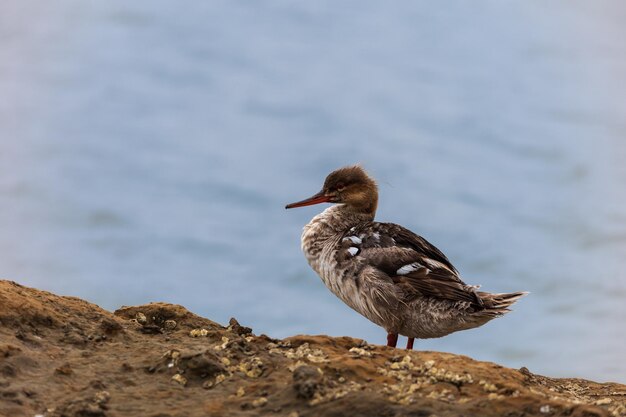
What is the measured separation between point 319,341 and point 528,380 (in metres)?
1.82

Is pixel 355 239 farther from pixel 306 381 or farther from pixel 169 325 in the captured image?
pixel 306 381

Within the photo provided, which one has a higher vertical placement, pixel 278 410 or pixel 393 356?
pixel 393 356

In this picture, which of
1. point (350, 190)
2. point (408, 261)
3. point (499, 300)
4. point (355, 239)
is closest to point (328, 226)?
point (350, 190)

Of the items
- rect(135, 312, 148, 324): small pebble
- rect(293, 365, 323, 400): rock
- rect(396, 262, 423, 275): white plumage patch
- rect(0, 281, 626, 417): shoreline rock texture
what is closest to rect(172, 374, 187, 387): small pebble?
rect(0, 281, 626, 417): shoreline rock texture

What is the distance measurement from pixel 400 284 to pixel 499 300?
3.58 feet

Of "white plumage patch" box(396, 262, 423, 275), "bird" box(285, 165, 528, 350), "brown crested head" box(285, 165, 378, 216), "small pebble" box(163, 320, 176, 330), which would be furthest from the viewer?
"brown crested head" box(285, 165, 378, 216)

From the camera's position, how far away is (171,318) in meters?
8.08

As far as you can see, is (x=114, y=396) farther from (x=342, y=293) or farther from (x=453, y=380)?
(x=342, y=293)

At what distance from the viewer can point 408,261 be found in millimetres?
8961

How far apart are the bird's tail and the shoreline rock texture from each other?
1.14m

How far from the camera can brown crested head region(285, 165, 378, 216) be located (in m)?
10.6

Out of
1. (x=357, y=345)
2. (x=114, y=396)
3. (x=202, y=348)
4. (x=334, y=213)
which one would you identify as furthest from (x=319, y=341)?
(x=334, y=213)

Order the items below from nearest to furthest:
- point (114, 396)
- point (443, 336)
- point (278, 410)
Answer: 1. point (278, 410)
2. point (114, 396)
3. point (443, 336)

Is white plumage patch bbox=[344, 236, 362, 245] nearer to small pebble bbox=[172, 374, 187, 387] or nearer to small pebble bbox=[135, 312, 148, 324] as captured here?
small pebble bbox=[135, 312, 148, 324]
